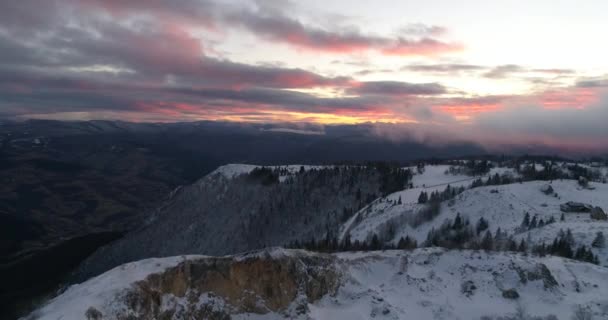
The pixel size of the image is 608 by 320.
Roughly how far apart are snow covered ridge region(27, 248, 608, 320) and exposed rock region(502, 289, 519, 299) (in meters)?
0.10

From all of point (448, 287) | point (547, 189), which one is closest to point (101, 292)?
point (448, 287)

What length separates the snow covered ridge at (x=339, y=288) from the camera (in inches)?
1366

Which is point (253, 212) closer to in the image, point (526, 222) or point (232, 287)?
point (526, 222)

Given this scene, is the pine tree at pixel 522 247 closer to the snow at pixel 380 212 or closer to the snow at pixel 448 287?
the snow at pixel 448 287

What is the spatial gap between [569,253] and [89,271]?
133904mm

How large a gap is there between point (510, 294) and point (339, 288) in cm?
1739

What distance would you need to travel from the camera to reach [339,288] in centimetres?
4419

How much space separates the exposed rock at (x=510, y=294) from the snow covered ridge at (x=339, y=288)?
0.10 meters

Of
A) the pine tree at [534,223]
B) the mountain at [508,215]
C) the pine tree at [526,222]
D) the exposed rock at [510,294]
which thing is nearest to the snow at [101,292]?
the exposed rock at [510,294]

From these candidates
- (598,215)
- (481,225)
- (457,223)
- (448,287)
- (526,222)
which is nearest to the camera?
(448,287)

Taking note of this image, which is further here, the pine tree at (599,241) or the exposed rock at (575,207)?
the exposed rock at (575,207)

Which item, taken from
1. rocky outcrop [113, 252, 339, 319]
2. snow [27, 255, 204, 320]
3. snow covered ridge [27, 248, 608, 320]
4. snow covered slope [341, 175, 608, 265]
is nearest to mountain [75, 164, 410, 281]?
snow covered slope [341, 175, 608, 265]

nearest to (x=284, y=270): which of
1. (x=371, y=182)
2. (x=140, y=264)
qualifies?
(x=140, y=264)

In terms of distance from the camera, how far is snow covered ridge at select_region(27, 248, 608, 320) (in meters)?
34.7
